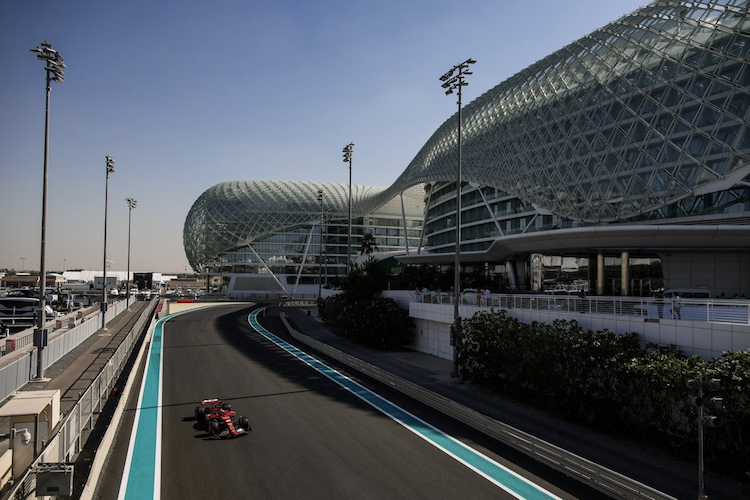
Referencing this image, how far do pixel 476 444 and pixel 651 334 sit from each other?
26.0ft

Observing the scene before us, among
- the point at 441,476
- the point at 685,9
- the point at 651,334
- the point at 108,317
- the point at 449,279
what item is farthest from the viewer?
the point at 449,279

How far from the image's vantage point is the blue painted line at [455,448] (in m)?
13.1

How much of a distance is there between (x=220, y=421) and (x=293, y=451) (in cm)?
313

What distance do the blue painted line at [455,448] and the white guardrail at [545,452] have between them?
4.06ft

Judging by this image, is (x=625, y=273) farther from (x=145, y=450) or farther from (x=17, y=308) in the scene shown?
(x=17, y=308)

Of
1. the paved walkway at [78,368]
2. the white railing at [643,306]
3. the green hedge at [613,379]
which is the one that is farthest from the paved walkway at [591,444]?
the paved walkway at [78,368]

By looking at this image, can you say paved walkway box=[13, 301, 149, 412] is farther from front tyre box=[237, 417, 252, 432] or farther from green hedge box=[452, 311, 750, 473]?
green hedge box=[452, 311, 750, 473]

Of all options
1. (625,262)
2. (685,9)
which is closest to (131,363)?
(625,262)

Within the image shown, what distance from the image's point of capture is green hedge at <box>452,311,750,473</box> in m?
14.2

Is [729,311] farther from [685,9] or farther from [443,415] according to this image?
[685,9]

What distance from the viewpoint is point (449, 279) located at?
60969 millimetres

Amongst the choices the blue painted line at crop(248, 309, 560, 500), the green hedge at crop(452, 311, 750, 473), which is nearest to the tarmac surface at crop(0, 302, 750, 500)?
the green hedge at crop(452, 311, 750, 473)

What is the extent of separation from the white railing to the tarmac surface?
4773 mm

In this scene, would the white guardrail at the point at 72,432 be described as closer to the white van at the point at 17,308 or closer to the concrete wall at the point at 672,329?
the concrete wall at the point at 672,329
